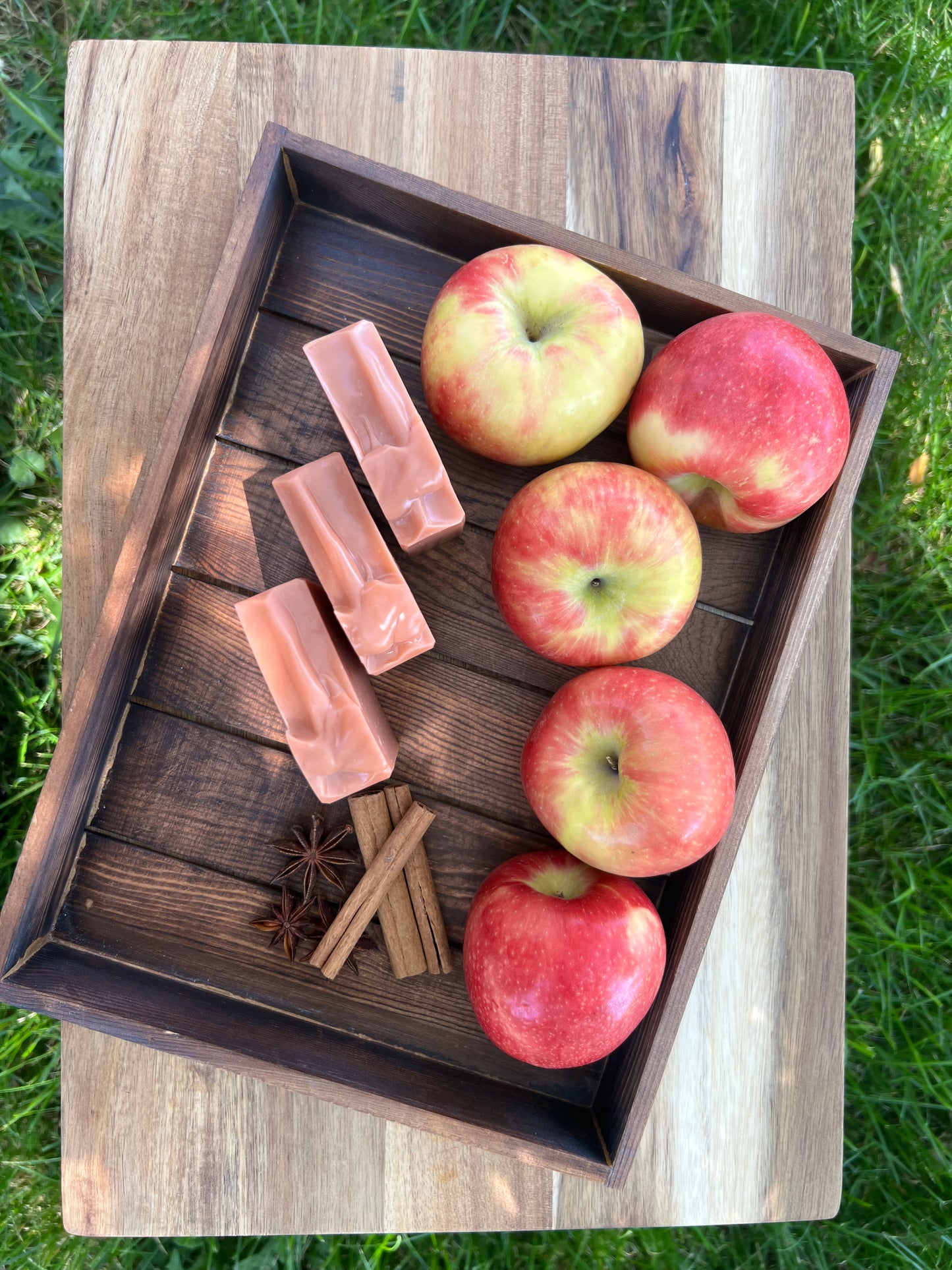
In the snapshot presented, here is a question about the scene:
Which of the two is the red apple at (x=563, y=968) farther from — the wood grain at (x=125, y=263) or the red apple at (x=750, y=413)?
the wood grain at (x=125, y=263)

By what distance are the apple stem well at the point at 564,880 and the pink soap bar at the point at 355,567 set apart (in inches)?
12.5

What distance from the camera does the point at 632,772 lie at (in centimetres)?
99

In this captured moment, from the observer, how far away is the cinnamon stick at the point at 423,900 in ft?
3.70

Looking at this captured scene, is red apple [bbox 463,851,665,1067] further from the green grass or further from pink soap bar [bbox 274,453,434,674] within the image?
the green grass

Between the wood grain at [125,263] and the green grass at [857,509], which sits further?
the green grass at [857,509]

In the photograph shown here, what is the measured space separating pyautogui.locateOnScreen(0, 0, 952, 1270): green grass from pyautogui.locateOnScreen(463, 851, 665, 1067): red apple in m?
0.81

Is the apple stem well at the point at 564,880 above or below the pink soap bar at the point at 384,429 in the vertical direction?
below

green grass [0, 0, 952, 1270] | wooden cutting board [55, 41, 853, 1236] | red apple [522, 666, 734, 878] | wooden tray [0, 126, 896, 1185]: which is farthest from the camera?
green grass [0, 0, 952, 1270]

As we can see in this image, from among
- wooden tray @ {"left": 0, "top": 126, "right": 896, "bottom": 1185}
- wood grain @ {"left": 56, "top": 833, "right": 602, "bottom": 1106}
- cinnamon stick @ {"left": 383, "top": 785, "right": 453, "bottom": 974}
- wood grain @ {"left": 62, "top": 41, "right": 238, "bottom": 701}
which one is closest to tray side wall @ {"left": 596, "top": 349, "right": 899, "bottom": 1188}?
wooden tray @ {"left": 0, "top": 126, "right": 896, "bottom": 1185}

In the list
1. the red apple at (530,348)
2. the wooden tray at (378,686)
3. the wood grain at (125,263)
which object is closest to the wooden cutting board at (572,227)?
the wood grain at (125,263)

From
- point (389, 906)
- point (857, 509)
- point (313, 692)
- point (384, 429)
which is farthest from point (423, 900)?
point (857, 509)

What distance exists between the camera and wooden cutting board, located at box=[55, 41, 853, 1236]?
1.18m

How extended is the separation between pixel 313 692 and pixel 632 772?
15.1 inches

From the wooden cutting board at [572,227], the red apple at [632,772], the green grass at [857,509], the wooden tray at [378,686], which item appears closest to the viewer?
the red apple at [632,772]
